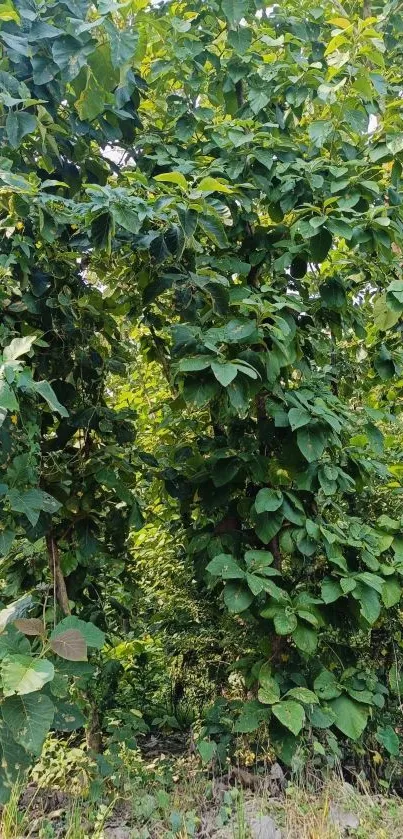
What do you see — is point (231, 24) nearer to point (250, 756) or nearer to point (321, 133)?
point (321, 133)

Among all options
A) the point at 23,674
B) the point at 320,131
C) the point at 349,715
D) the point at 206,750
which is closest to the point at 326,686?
the point at 349,715

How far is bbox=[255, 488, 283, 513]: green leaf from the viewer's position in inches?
85.7

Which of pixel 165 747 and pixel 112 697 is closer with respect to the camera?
A: pixel 112 697

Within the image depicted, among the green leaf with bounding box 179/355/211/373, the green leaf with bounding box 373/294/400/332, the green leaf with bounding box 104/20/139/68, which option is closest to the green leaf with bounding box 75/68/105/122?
the green leaf with bounding box 104/20/139/68

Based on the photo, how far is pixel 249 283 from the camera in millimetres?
2619

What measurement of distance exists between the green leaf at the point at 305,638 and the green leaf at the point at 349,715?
0.23m

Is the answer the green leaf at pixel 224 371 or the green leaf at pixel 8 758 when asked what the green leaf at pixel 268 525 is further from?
the green leaf at pixel 8 758

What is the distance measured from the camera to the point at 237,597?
83.5 inches

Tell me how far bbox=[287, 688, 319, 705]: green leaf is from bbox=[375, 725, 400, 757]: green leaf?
17.0 inches

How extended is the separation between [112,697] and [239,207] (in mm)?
2237

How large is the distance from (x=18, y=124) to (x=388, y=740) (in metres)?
2.44

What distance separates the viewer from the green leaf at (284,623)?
2.07 meters

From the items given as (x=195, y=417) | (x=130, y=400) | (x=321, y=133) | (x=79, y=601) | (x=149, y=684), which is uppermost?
(x=321, y=133)

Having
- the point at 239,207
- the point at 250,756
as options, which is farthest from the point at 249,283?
the point at 250,756
